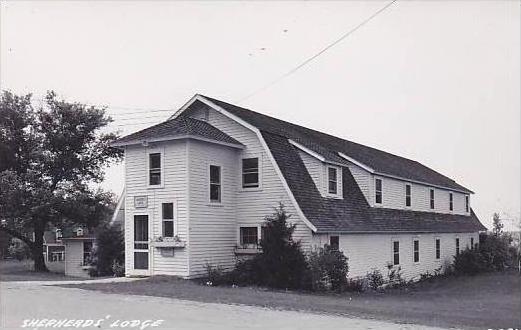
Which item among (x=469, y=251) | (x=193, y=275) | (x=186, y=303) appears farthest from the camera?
(x=469, y=251)

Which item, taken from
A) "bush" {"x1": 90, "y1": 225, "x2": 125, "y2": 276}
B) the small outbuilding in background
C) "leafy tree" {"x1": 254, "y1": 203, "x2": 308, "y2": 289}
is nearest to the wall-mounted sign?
"leafy tree" {"x1": 254, "y1": 203, "x2": 308, "y2": 289}

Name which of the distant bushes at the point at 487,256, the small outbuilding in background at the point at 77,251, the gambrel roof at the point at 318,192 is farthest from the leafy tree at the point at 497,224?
the small outbuilding in background at the point at 77,251

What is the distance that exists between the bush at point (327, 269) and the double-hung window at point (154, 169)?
652 centimetres

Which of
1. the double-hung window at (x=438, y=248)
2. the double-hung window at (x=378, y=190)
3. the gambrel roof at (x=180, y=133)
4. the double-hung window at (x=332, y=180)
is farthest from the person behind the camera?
the double-hung window at (x=438, y=248)

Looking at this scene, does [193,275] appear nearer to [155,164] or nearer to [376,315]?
[155,164]

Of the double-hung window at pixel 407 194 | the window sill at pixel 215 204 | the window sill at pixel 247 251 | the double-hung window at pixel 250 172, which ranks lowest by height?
the window sill at pixel 247 251

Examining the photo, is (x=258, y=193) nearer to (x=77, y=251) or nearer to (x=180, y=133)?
(x=180, y=133)

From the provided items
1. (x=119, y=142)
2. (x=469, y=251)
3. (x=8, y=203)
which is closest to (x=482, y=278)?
(x=469, y=251)

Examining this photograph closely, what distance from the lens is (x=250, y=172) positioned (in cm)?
2509

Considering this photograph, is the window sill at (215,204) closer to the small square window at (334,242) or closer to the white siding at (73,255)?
the small square window at (334,242)

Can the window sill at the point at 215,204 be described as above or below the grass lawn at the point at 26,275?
above

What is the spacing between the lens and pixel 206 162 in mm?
23344

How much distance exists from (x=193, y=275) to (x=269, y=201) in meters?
4.47

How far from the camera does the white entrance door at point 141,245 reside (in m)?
23.1
